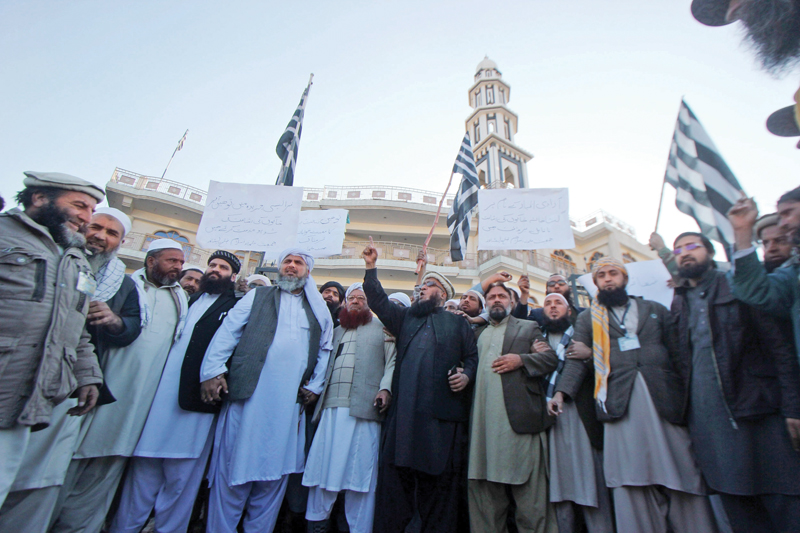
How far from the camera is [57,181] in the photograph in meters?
1.80

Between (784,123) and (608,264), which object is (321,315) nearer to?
(608,264)

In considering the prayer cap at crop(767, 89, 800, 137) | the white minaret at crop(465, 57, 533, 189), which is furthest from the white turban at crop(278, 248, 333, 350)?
the white minaret at crop(465, 57, 533, 189)

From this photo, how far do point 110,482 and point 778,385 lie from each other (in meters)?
3.50

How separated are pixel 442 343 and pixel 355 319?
2.54 feet

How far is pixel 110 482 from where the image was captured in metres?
2.20

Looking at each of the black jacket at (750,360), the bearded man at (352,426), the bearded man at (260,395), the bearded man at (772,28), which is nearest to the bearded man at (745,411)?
the black jacket at (750,360)

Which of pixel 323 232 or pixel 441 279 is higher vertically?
pixel 323 232

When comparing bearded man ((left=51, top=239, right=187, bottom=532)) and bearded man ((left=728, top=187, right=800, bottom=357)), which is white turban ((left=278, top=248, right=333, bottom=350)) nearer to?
bearded man ((left=51, top=239, right=187, bottom=532))

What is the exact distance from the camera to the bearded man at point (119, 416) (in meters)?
2.09

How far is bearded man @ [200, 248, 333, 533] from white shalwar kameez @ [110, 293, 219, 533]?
0.39 feet

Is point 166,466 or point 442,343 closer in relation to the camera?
point 166,466

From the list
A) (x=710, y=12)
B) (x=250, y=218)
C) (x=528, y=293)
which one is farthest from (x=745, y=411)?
(x=250, y=218)

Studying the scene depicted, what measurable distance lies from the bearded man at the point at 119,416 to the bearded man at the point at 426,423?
140 cm

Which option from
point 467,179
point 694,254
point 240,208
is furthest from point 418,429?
point 467,179
